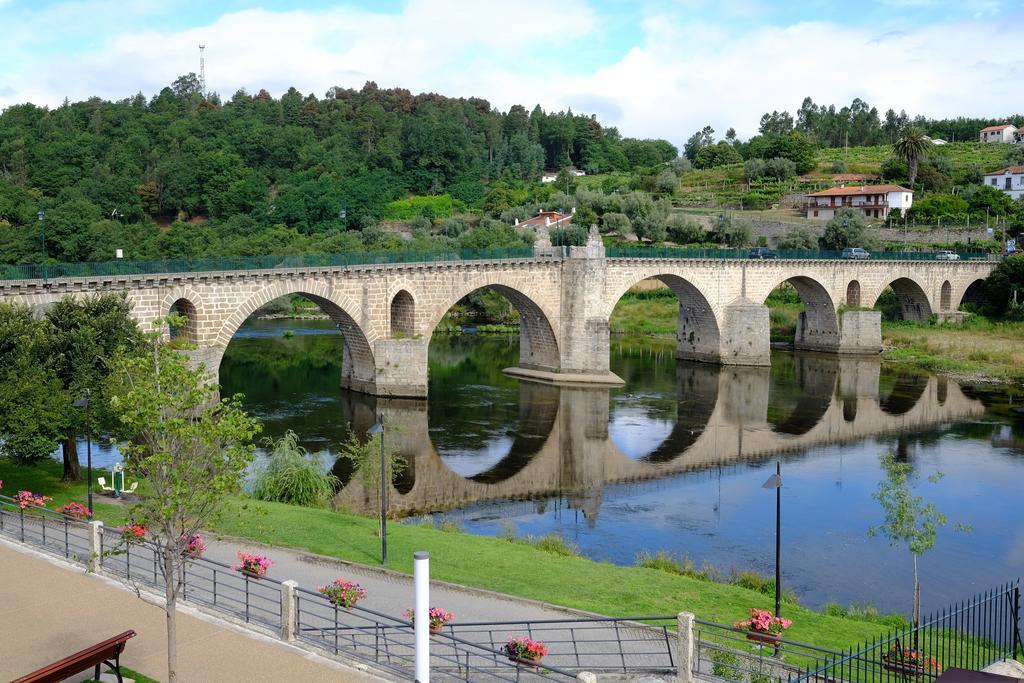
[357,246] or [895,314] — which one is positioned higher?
[357,246]

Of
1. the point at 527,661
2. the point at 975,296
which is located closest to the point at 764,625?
the point at 527,661

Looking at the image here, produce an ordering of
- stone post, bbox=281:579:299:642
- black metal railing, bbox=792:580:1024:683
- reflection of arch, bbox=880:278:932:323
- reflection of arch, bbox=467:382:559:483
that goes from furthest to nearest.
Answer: reflection of arch, bbox=880:278:932:323 < reflection of arch, bbox=467:382:559:483 < stone post, bbox=281:579:299:642 < black metal railing, bbox=792:580:1024:683

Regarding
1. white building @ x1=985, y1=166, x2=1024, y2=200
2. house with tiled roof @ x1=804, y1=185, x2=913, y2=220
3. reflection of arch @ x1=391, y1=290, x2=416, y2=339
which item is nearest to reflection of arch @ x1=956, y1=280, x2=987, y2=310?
house with tiled roof @ x1=804, y1=185, x2=913, y2=220

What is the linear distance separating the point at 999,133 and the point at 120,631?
153663 millimetres

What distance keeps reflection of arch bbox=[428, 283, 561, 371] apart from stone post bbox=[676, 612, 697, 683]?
39.5 metres

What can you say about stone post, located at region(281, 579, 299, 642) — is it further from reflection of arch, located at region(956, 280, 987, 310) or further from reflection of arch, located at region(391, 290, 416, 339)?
reflection of arch, located at region(956, 280, 987, 310)

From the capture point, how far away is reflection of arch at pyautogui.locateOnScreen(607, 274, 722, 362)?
6194cm

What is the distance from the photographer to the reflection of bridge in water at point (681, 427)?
32.7 m

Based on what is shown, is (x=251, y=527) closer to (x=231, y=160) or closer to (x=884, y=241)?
(x=884, y=241)

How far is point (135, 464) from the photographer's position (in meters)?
14.2

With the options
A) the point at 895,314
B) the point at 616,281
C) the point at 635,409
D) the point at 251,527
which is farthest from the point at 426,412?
the point at 895,314

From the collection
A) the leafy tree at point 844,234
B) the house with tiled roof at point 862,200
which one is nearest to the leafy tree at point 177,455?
the leafy tree at point 844,234

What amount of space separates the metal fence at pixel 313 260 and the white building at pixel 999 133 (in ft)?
272

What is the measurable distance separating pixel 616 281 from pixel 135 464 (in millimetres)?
44752
